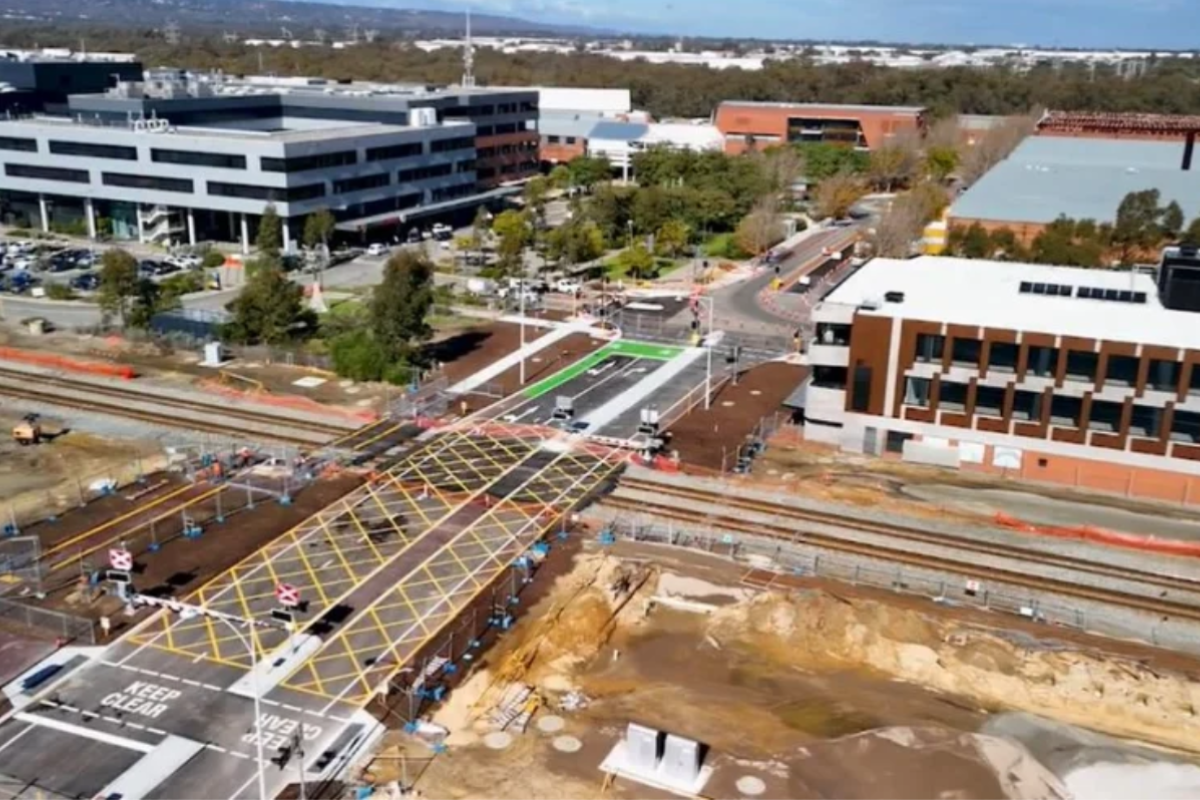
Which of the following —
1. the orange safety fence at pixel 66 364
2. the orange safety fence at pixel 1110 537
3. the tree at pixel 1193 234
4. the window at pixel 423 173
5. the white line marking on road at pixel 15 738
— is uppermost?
the window at pixel 423 173

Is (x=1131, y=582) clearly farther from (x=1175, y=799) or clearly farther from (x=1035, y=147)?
(x=1035, y=147)

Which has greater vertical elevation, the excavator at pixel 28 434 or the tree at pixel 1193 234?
the tree at pixel 1193 234

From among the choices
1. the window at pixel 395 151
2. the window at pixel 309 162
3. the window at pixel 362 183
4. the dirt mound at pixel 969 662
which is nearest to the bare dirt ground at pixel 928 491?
the dirt mound at pixel 969 662

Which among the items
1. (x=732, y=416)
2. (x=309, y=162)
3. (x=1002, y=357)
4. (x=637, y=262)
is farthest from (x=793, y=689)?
(x=309, y=162)

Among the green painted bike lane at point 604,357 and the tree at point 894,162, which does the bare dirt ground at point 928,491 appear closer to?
the green painted bike lane at point 604,357

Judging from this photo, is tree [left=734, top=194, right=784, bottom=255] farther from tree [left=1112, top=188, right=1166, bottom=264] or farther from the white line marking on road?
the white line marking on road
